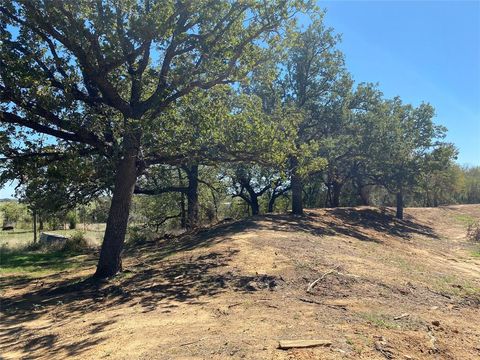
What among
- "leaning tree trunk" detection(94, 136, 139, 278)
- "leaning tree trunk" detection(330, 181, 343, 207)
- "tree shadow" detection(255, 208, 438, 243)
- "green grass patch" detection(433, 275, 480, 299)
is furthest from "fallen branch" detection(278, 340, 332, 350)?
"leaning tree trunk" detection(330, 181, 343, 207)

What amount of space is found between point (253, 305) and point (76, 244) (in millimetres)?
15387

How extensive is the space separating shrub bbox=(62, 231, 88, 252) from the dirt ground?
18.6ft

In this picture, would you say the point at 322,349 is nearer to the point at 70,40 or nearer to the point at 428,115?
the point at 70,40

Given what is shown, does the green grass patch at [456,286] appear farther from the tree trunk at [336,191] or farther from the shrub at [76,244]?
the tree trunk at [336,191]

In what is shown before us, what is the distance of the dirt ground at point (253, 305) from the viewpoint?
515 centimetres

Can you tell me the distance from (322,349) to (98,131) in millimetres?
8179

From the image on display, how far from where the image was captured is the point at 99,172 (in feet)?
41.5

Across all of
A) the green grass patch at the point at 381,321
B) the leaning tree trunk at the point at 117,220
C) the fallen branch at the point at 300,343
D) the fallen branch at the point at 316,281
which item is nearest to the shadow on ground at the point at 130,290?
the leaning tree trunk at the point at 117,220

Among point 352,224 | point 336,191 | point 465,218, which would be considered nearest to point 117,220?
point 352,224

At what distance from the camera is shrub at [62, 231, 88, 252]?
19.5m

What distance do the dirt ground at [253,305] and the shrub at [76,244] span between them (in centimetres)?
567

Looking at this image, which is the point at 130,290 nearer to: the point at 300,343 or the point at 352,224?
the point at 300,343

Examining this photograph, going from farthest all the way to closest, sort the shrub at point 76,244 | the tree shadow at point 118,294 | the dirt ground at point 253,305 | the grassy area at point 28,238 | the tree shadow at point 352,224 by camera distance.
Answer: the grassy area at point 28,238, the shrub at point 76,244, the tree shadow at point 352,224, the tree shadow at point 118,294, the dirt ground at point 253,305

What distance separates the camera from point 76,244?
19.9 metres
